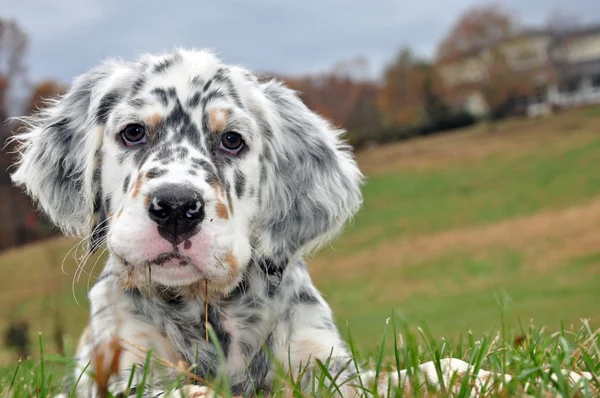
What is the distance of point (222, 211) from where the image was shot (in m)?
3.47

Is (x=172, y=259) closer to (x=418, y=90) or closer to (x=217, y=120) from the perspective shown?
(x=217, y=120)

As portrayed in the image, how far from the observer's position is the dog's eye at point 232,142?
12.9 ft

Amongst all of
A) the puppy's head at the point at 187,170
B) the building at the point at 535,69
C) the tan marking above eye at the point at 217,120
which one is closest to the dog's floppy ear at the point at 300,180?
the puppy's head at the point at 187,170

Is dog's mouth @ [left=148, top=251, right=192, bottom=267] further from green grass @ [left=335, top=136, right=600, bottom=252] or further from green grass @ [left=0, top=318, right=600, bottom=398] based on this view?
green grass @ [left=335, top=136, right=600, bottom=252]

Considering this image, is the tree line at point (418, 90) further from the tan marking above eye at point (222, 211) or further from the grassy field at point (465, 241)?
the tan marking above eye at point (222, 211)

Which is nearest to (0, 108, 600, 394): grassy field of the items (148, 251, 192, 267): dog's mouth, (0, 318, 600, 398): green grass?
(0, 318, 600, 398): green grass

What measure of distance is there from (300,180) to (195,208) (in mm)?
1298

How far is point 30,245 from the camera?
45.1m

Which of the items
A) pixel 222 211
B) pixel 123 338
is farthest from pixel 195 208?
pixel 123 338

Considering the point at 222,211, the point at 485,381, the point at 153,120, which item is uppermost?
the point at 153,120

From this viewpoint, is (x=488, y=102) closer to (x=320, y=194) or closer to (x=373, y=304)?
(x=373, y=304)

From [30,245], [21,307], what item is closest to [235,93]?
[21,307]

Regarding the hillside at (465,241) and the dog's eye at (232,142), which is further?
the hillside at (465,241)

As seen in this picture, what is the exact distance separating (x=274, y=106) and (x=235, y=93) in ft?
1.37
